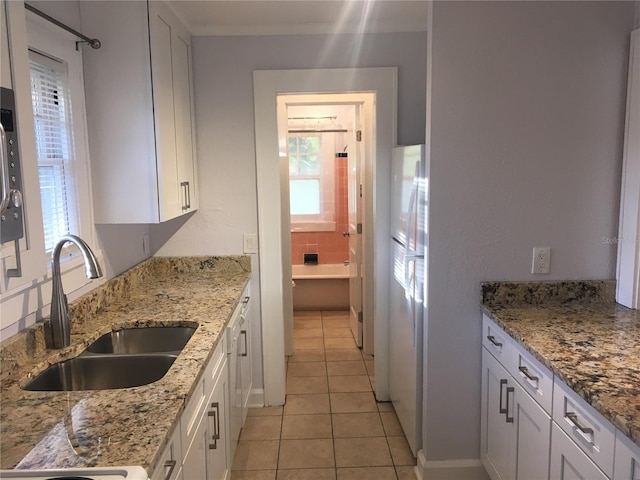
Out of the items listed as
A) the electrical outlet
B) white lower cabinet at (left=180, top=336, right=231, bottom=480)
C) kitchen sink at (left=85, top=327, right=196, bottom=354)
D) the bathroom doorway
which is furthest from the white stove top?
the bathroom doorway

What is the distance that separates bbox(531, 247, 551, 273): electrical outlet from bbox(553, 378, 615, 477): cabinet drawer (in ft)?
2.50

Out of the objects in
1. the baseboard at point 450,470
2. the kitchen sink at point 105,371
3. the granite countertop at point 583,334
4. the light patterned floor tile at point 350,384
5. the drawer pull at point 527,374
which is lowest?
the light patterned floor tile at point 350,384

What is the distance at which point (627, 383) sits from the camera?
149 cm

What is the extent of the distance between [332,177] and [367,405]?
305 centimetres

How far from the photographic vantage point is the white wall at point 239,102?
9.87ft

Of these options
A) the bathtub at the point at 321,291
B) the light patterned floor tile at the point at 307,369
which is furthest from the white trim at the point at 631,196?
the bathtub at the point at 321,291

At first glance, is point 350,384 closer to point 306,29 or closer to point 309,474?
point 309,474

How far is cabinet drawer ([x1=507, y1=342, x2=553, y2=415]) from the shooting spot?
176 centimetres

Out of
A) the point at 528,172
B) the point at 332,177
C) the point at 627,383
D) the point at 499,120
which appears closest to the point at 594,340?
the point at 627,383

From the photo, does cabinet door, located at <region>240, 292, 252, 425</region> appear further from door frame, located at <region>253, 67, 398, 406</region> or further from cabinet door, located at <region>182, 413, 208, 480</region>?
cabinet door, located at <region>182, 413, 208, 480</region>

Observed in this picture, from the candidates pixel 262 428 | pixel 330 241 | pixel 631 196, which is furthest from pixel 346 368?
pixel 631 196

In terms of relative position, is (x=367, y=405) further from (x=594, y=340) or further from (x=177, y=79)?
(x=177, y=79)

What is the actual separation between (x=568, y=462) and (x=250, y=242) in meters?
2.10

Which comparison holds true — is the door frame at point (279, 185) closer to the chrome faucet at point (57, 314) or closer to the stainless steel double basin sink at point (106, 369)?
the stainless steel double basin sink at point (106, 369)
